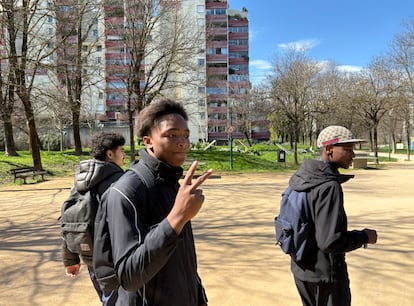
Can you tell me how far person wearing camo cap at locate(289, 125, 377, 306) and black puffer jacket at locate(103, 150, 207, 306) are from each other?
95 centimetres

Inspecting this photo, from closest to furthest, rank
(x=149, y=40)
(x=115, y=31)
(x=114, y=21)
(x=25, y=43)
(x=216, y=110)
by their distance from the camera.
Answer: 1. (x=25, y=43)
2. (x=115, y=31)
3. (x=114, y=21)
4. (x=149, y=40)
5. (x=216, y=110)

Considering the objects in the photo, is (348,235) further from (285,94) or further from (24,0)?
(285,94)

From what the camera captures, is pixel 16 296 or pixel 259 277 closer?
pixel 16 296

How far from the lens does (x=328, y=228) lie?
7.18 ft

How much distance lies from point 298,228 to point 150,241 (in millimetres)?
1306

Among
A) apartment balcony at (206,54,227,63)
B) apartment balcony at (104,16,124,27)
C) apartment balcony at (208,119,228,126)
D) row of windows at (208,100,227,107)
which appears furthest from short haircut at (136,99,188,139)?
apartment balcony at (206,54,227,63)

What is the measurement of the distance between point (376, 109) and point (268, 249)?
24.2 metres

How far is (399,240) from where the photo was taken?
239 inches

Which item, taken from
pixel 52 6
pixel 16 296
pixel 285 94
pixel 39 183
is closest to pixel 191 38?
pixel 285 94

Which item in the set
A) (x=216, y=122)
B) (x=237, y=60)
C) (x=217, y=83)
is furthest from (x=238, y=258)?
(x=237, y=60)

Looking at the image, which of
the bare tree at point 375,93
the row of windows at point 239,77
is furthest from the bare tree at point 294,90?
the row of windows at point 239,77

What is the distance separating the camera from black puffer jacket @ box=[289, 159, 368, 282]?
7.19 ft

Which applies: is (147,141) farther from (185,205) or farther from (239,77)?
(239,77)

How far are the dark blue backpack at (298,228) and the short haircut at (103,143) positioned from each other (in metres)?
1.53
